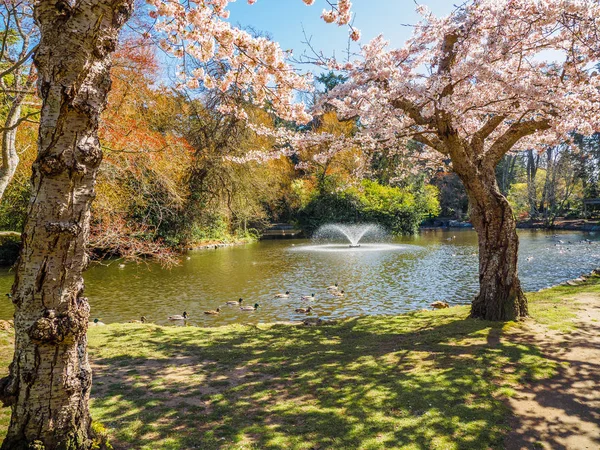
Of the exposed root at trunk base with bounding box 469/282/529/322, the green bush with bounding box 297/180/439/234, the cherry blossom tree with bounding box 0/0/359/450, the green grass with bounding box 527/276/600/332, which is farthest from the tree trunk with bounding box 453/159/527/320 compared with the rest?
the green bush with bounding box 297/180/439/234

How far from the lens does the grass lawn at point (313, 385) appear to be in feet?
11.4

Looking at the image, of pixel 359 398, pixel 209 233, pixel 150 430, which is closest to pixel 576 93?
pixel 359 398

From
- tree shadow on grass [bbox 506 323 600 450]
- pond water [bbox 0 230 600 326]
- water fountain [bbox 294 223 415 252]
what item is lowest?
pond water [bbox 0 230 600 326]

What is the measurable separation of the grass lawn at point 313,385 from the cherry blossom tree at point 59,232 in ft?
3.15

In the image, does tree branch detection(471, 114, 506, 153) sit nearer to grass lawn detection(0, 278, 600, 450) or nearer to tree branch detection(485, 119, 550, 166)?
tree branch detection(485, 119, 550, 166)

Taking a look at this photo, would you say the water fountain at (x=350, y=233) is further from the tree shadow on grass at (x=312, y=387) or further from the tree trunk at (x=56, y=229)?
the tree trunk at (x=56, y=229)

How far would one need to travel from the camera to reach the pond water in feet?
35.4

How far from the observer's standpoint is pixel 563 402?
4121 mm

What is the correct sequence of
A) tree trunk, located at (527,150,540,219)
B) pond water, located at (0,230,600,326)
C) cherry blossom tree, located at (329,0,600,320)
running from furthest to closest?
tree trunk, located at (527,150,540,219)
pond water, located at (0,230,600,326)
cherry blossom tree, located at (329,0,600,320)

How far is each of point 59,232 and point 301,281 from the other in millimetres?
12474

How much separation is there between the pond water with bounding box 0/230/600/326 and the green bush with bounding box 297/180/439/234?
1084 centimetres

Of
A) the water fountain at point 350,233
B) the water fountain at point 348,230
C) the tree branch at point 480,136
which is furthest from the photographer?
the water fountain at point 348,230

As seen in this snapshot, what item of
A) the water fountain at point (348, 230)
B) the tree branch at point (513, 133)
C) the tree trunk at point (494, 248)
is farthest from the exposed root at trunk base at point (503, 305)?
the water fountain at point (348, 230)

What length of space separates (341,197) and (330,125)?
7118 millimetres
